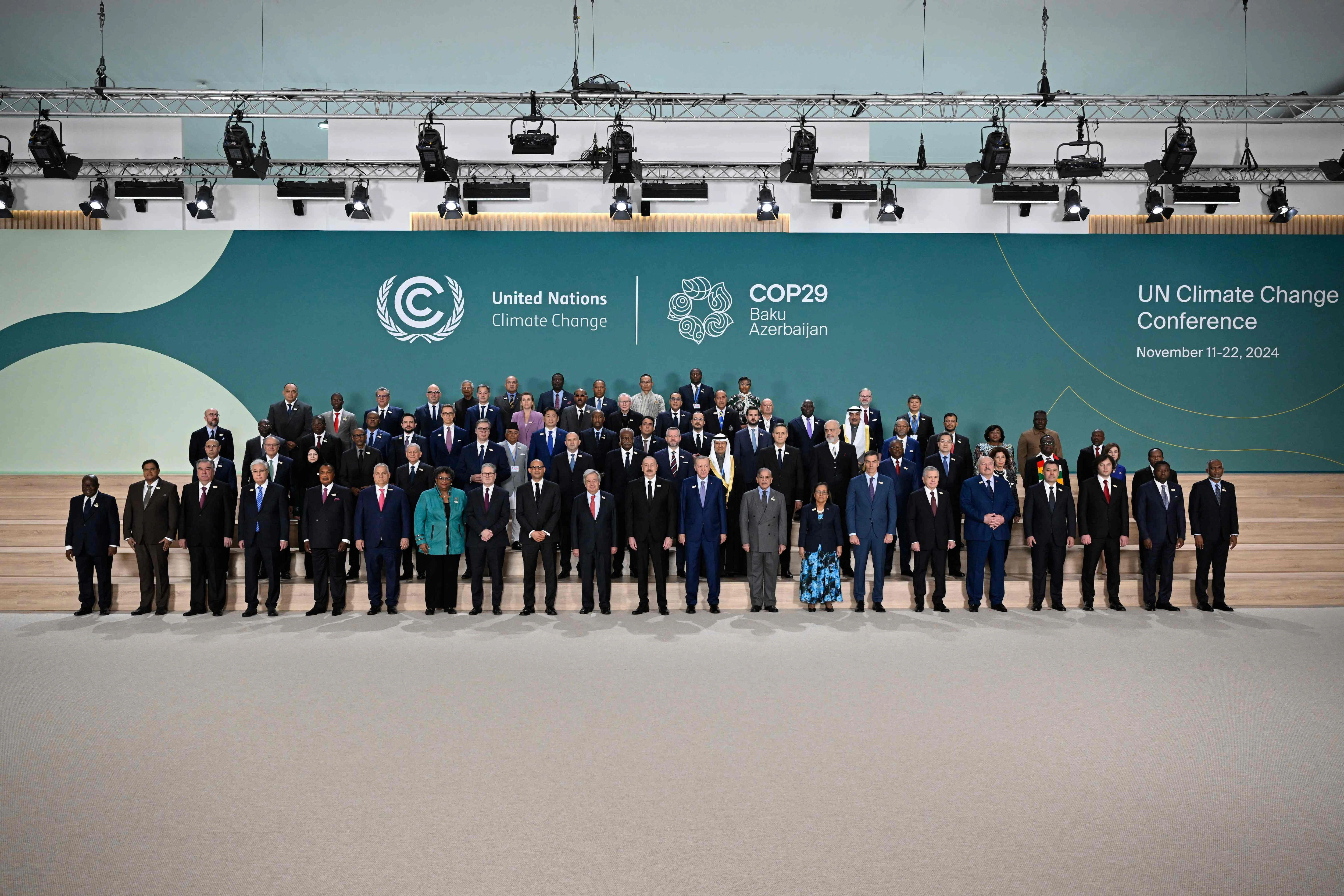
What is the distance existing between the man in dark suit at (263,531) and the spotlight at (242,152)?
341 cm

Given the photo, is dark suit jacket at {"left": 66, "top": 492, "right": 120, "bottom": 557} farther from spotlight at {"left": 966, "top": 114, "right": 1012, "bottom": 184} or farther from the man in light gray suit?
spotlight at {"left": 966, "top": 114, "right": 1012, "bottom": 184}

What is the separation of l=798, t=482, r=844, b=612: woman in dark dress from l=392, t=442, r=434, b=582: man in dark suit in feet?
11.9

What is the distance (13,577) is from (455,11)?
23.2 ft

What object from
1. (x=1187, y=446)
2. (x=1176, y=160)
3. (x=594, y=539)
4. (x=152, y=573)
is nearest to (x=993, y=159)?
(x=1176, y=160)

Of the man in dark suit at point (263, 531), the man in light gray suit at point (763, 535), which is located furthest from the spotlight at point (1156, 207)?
the man in dark suit at point (263, 531)

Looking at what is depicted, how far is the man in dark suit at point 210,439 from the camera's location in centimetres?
866

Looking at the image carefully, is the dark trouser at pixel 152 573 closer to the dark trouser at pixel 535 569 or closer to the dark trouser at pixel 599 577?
the dark trouser at pixel 535 569

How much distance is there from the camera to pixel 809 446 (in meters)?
8.96

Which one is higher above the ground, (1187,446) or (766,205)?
(766,205)

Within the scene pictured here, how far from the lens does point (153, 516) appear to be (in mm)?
7660

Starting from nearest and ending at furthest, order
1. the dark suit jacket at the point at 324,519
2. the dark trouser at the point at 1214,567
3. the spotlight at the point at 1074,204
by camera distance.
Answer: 1. the dark suit jacket at the point at 324,519
2. the dark trouser at the point at 1214,567
3. the spotlight at the point at 1074,204

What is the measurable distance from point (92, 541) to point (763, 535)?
619 centimetres

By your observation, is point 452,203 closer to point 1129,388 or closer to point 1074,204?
point 1074,204

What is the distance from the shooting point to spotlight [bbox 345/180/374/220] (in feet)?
34.9
